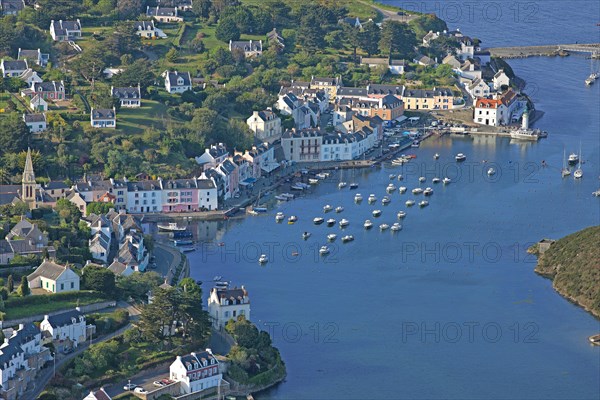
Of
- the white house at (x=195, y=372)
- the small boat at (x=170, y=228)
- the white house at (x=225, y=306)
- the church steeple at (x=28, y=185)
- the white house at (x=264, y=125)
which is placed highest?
the white house at (x=264, y=125)

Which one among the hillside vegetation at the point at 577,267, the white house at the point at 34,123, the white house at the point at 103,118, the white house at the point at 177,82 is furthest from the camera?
the white house at the point at 177,82

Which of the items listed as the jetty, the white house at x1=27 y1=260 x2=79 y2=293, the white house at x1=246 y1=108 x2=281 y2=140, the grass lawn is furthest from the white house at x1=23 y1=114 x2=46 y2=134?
the jetty

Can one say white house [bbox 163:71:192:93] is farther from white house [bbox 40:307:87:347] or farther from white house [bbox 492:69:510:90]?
white house [bbox 40:307:87:347]

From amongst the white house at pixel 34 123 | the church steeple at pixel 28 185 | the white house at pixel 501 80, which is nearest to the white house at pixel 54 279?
the church steeple at pixel 28 185

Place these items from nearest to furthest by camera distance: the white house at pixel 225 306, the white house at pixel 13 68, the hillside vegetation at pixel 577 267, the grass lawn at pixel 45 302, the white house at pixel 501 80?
the grass lawn at pixel 45 302 < the white house at pixel 225 306 < the hillside vegetation at pixel 577 267 < the white house at pixel 13 68 < the white house at pixel 501 80

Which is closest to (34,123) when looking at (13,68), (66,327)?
(13,68)

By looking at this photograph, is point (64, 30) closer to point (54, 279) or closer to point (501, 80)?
point (501, 80)

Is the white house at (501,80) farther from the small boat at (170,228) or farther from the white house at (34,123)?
the small boat at (170,228)
